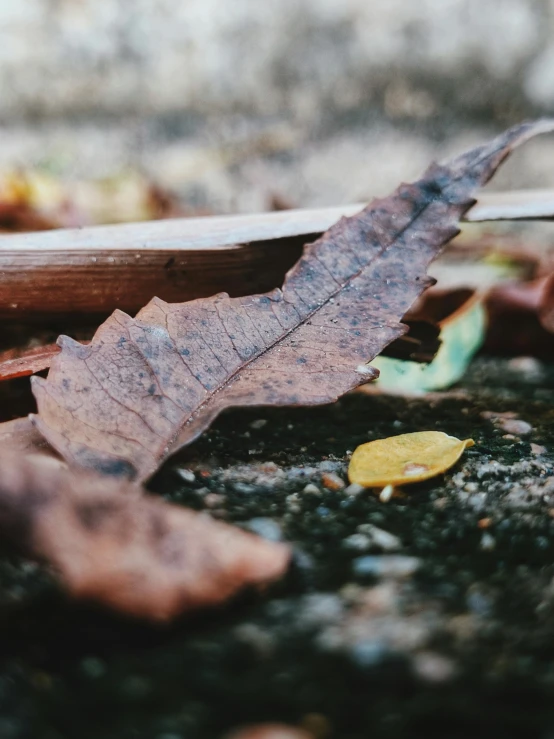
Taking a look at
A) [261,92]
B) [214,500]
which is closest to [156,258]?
[214,500]

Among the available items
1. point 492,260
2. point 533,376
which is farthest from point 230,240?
point 492,260

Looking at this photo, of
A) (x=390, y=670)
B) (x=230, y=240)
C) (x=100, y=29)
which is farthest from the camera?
(x=100, y=29)

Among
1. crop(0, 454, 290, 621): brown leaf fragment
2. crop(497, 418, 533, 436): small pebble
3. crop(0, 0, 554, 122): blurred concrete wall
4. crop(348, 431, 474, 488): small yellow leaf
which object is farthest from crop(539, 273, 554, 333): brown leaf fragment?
crop(0, 0, 554, 122): blurred concrete wall

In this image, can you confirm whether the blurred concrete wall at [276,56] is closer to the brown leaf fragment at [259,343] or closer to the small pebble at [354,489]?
the brown leaf fragment at [259,343]

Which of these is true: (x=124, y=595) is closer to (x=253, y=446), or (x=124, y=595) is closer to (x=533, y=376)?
(x=253, y=446)

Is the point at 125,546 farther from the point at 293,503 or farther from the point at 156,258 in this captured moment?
the point at 156,258

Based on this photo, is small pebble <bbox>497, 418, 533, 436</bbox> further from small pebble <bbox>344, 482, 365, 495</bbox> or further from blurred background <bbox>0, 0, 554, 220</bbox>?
blurred background <bbox>0, 0, 554, 220</bbox>
